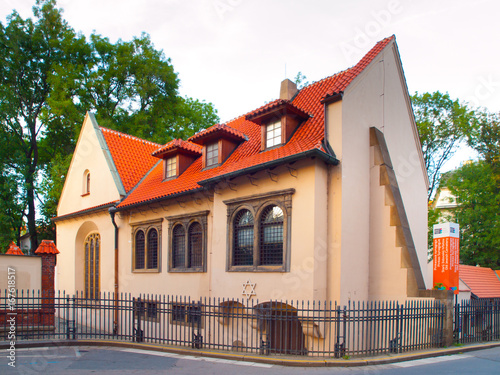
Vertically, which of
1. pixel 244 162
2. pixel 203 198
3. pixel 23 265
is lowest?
pixel 23 265

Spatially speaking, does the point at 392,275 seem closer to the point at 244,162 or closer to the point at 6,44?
the point at 244,162

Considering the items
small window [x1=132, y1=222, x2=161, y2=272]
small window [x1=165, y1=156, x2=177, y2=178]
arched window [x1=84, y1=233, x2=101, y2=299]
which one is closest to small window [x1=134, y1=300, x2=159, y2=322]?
small window [x1=132, y1=222, x2=161, y2=272]

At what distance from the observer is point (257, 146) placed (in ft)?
50.5

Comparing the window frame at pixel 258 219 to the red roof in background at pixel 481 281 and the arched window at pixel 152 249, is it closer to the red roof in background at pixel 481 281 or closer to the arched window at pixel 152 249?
the arched window at pixel 152 249

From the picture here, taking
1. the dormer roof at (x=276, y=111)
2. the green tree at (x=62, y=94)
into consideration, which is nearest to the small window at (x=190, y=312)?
the dormer roof at (x=276, y=111)

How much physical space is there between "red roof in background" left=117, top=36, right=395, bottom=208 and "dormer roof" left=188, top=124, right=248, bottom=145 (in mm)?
43

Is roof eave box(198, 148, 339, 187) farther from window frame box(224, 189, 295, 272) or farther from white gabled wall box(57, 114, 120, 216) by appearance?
white gabled wall box(57, 114, 120, 216)

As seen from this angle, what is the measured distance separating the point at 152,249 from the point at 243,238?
6.07 meters

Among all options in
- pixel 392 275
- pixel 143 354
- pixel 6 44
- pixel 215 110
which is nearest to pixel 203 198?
pixel 143 354

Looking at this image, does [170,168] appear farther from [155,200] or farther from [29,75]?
[29,75]

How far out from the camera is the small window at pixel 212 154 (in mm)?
16875

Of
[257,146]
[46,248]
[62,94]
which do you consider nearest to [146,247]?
[46,248]

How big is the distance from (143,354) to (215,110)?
83.8 feet

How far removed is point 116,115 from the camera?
3109 cm
